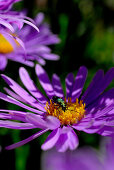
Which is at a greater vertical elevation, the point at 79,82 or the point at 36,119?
the point at 79,82

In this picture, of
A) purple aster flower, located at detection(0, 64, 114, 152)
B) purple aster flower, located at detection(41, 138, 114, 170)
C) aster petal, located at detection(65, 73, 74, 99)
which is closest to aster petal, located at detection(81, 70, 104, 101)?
purple aster flower, located at detection(0, 64, 114, 152)

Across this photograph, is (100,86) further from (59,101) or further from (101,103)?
(59,101)

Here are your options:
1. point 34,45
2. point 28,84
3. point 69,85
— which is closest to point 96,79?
point 69,85

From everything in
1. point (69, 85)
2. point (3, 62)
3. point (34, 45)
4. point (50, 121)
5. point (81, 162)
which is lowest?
point (81, 162)

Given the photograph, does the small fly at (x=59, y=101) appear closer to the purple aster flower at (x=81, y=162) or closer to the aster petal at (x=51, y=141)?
the aster petal at (x=51, y=141)

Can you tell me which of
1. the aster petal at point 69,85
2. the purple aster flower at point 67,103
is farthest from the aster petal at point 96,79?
the aster petal at point 69,85
